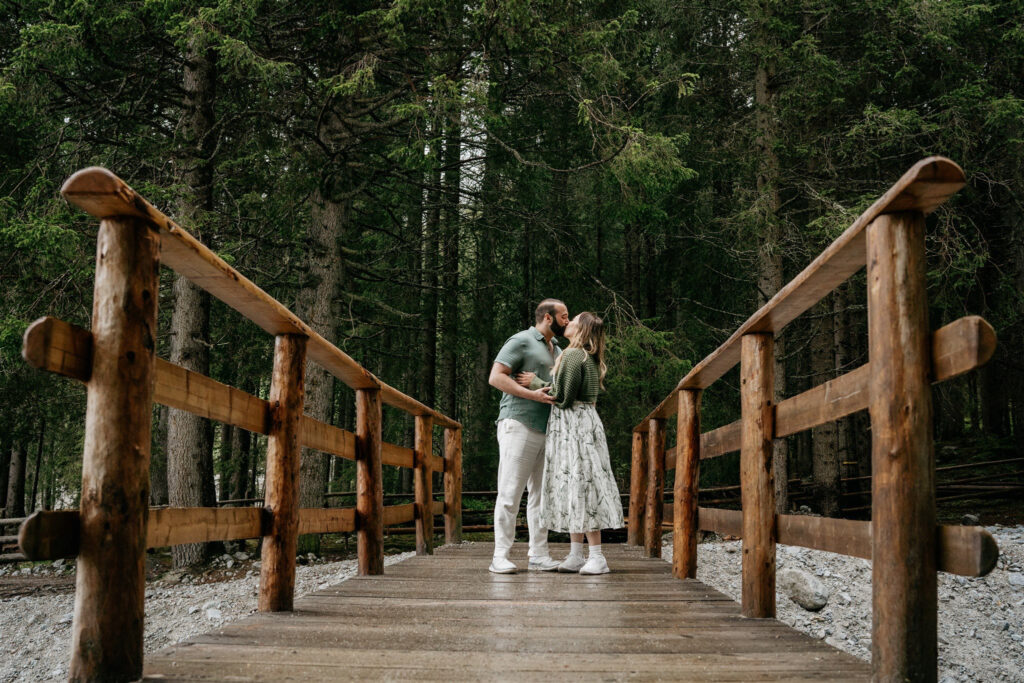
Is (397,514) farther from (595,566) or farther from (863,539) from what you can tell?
(863,539)

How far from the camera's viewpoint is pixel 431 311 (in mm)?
16047

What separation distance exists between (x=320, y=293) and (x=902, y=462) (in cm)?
994

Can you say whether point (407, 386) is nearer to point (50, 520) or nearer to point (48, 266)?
point (48, 266)

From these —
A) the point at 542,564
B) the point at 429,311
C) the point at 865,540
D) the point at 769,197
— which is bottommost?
the point at 542,564

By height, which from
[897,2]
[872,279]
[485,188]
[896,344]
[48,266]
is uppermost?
[897,2]

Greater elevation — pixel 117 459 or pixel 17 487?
pixel 117 459

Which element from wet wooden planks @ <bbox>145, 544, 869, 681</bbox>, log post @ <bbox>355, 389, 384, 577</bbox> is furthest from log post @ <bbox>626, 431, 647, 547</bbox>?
log post @ <bbox>355, 389, 384, 577</bbox>

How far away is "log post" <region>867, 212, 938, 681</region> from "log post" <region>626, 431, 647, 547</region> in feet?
17.3

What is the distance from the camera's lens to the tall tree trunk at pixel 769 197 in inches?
462

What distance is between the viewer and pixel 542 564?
5.79m

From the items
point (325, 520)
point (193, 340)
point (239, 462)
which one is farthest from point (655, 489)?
point (239, 462)

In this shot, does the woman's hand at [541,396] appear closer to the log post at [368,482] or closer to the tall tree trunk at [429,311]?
the log post at [368,482]

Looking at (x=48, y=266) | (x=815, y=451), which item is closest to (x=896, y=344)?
Result: (x=48, y=266)

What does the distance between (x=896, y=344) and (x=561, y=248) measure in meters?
10.4
